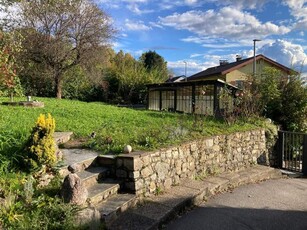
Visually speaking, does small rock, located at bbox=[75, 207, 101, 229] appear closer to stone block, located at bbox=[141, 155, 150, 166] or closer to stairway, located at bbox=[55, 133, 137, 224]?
stairway, located at bbox=[55, 133, 137, 224]

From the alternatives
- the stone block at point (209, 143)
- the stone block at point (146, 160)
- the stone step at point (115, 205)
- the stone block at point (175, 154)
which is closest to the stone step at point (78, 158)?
the stone step at point (115, 205)

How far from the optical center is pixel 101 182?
4.52 metres

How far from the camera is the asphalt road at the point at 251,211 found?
4359 millimetres

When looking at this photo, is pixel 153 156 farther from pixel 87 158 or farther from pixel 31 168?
pixel 31 168

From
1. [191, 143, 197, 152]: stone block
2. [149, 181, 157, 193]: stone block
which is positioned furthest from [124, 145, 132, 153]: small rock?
[191, 143, 197, 152]: stone block

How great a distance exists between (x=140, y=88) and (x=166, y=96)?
745 cm

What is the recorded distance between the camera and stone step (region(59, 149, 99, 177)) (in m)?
4.39

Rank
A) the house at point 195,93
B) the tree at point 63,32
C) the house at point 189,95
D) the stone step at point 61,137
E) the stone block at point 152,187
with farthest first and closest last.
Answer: the tree at point 63,32 → the house at point 189,95 → the house at point 195,93 → the stone step at point 61,137 → the stone block at point 152,187

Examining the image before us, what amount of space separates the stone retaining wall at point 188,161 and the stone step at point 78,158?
507 mm

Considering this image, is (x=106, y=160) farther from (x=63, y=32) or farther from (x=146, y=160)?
(x=63, y=32)

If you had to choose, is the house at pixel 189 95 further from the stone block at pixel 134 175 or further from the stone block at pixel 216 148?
the stone block at pixel 134 175

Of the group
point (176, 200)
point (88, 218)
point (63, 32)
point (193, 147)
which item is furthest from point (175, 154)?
point (63, 32)

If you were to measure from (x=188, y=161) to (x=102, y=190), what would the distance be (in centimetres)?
233

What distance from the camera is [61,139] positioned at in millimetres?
5828
